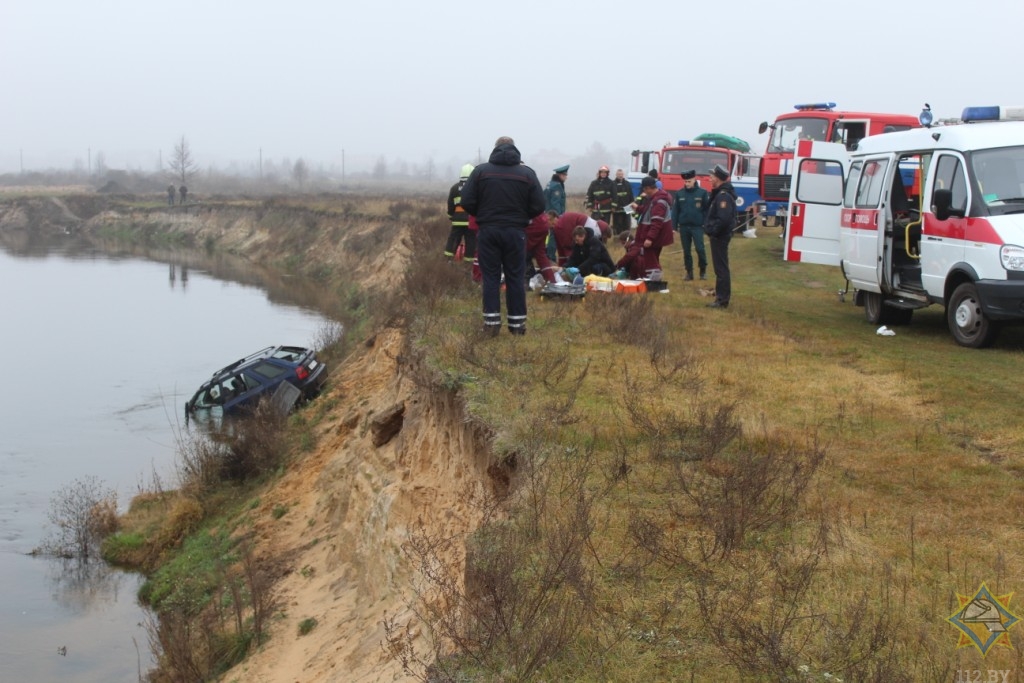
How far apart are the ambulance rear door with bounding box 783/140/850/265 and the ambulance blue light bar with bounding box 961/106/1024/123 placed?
1802 mm

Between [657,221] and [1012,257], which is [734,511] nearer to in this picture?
[1012,257]

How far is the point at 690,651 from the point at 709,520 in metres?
1.34

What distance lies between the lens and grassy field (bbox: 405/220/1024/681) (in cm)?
470

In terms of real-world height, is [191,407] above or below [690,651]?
below

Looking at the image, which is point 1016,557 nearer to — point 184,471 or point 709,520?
point 709,520

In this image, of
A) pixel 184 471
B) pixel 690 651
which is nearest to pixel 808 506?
pixel 690 651

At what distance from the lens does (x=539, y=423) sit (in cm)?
760

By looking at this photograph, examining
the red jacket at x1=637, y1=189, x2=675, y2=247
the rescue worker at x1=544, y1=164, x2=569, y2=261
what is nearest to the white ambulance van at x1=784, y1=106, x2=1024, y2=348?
the red jacket at x1=637, y1=189, x2=675, y2=247

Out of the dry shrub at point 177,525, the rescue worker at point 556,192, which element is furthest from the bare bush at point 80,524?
the rescue worker at point 556,192

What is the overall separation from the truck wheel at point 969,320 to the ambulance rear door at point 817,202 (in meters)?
2.86

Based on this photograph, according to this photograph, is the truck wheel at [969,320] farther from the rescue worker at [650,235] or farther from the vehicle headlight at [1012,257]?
the rescue worker at [650,235]

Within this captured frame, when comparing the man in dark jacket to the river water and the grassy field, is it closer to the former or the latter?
the grassy field

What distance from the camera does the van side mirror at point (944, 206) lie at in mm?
10977

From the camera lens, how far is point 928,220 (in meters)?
11.7
